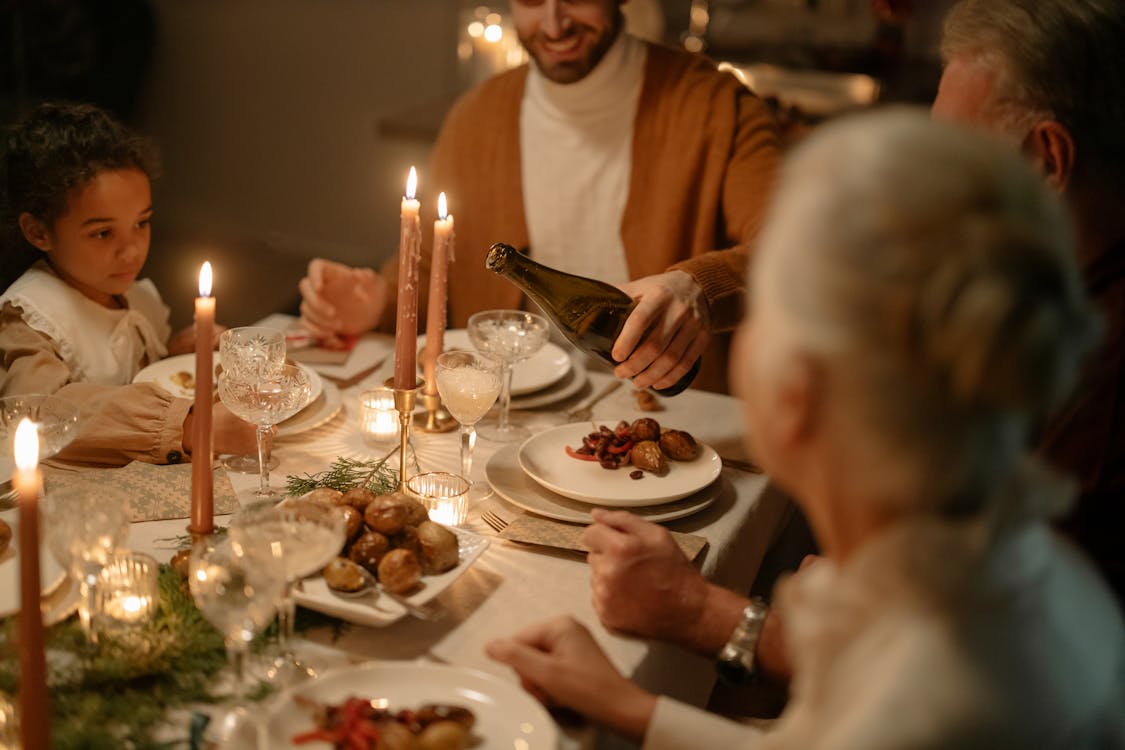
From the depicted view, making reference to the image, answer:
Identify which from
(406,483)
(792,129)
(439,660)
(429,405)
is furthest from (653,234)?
(439,660)

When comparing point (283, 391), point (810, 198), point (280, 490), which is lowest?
point (280, 490)

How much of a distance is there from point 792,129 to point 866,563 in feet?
8.29

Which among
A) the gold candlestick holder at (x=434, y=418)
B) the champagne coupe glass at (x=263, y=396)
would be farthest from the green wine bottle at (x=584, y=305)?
the champagne coupe glass at (x=263, y=396)

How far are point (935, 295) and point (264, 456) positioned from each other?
1.12 m

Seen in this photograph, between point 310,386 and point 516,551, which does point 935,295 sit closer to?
point 516,551

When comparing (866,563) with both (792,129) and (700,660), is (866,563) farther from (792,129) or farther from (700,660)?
(792,129)

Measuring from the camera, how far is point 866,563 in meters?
0.85

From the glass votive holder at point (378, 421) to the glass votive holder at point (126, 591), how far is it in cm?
59

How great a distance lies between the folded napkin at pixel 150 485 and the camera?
150 centimetres

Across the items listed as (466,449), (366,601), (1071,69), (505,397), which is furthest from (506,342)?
(1071,69)

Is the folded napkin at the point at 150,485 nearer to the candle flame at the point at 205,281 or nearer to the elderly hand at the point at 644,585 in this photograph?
the candle flame at the point at 205,281

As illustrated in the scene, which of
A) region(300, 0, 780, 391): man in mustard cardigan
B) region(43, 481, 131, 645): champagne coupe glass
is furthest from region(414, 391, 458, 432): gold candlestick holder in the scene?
region(43, 481, 131, 645): champagne coupe glass

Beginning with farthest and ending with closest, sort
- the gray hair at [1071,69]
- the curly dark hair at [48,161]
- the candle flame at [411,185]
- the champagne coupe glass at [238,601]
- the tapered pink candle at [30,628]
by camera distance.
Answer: the curly dark hair at [48,161], the candle flame at [411,185], the gray hair at [1071,69], the champagne coupe glass at [238,601], the tapered pink candle at [30,628]

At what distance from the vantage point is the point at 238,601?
1.08 metres
